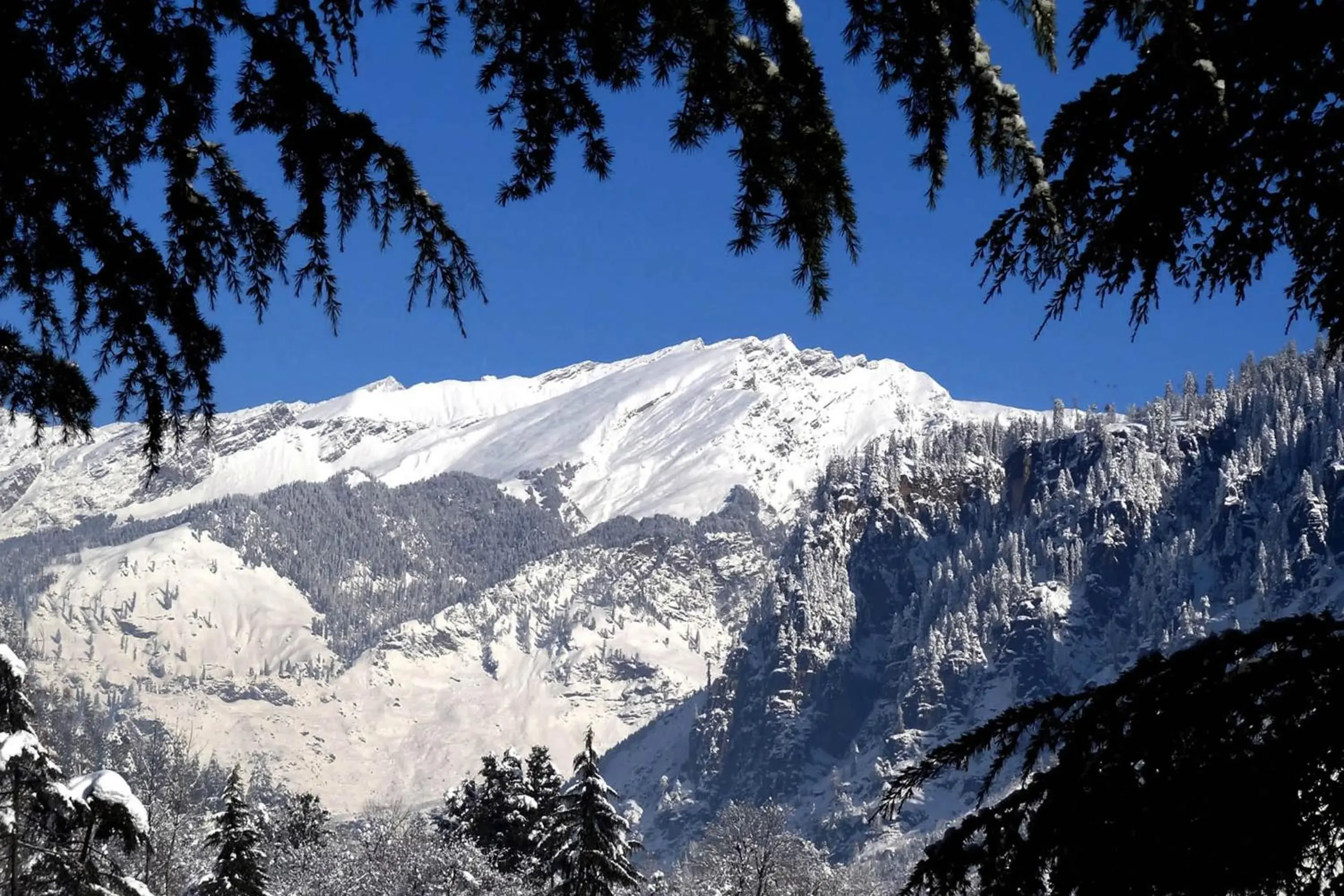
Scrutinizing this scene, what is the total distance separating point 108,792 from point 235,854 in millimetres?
23040

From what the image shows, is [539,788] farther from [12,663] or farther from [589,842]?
[12,663]

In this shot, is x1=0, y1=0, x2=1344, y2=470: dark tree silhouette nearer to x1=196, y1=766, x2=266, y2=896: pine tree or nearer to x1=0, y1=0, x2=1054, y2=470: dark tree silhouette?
x1=0, y1=0, x2=1054, y2=470: dark tree silhouette

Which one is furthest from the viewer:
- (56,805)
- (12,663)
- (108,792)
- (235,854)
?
(235,854)

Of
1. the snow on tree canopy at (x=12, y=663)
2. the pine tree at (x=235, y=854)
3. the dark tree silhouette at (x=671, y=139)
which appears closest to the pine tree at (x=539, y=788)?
the pine tree at (x=235, y=854)

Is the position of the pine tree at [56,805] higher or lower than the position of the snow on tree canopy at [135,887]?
higher

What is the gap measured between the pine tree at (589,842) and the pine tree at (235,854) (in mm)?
8105

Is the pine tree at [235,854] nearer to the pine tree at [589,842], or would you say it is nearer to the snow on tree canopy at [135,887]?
the pine tree at [589,842]

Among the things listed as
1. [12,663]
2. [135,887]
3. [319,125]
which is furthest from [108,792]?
[319,125]

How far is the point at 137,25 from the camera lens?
207 inches

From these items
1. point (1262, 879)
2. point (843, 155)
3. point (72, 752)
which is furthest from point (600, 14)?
point (72, 752)

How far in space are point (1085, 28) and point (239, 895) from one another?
36520 mm

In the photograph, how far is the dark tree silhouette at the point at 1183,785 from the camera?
15.7ft

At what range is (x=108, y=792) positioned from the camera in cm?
1630

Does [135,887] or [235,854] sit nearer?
[135,887]
